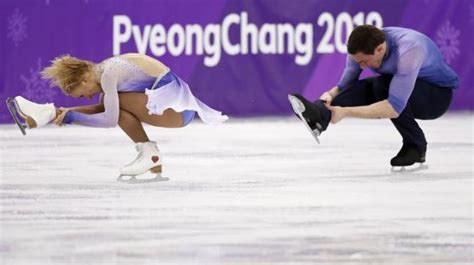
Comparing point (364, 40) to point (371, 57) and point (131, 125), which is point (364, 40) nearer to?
Answer: point (371, 57)

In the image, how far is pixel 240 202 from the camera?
4.51 meters

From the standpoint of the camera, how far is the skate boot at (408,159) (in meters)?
5.29

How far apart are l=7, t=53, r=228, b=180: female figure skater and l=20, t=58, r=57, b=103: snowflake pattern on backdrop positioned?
310 cm

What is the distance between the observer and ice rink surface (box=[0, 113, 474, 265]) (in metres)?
3.52

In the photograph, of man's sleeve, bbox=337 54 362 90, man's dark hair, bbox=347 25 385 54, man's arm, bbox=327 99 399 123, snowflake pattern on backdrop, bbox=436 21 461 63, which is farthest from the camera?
snowflake pattern on backdrop, bbox=436 21 461 63

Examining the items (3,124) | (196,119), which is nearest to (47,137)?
(3,124)

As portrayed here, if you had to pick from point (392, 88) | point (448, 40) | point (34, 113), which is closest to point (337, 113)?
point (392, 88)

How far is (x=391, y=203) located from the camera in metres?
4.44

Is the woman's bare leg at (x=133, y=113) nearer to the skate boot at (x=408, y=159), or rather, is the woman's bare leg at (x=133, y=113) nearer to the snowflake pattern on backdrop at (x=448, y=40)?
the skate boot at (x=408, y=159)

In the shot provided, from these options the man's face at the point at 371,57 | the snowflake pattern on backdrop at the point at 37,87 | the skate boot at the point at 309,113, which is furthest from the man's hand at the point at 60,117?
the snowflake pattern on backdrop at the point at 37,87

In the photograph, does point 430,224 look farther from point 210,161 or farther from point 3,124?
point 3,124

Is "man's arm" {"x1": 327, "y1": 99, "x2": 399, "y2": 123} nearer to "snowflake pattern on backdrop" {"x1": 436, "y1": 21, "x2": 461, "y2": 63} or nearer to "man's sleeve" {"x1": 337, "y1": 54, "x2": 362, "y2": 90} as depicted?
"man's sleeve" {"x1": 337, "y1": 54, "x2": 362, "y2": 90}

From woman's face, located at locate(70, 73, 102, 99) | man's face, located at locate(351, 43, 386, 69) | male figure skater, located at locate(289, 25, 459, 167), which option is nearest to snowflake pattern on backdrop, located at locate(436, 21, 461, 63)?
male figure skater, located at locate(289, 25, 459, 167)

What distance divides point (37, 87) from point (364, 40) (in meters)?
3.80
